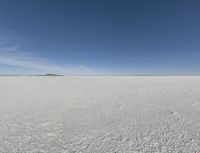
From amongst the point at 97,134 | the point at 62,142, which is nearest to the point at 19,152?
the point at 62,142

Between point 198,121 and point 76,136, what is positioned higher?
point 198,121

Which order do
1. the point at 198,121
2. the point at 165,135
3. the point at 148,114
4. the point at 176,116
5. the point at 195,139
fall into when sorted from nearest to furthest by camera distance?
the point at 195,139
the point at 165,135
the point at 198,121
the point at 176,116
the point at 148,114

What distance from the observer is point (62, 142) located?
8.25 feet

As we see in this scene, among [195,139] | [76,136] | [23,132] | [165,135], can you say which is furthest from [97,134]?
[195,139]

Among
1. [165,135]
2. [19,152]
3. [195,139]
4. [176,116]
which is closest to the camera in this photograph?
[19,152]

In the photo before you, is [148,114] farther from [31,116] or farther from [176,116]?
[31,116]

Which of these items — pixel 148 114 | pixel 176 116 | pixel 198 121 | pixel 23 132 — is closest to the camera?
pixel 23 132

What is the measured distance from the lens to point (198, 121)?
337cm

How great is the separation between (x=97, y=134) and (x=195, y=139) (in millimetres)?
1832

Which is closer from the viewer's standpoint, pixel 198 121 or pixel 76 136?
pixel 76 136

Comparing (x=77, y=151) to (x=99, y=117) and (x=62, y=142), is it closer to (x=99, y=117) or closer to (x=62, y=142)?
(x=62, y=142)

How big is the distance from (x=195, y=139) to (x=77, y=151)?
2133mm

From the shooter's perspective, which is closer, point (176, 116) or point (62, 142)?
point (62, 142)

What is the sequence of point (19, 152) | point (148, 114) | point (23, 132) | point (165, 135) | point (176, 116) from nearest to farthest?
point (19, 152), point (165, 135), point (23, 132), point (176, 116), point (148, 114)
